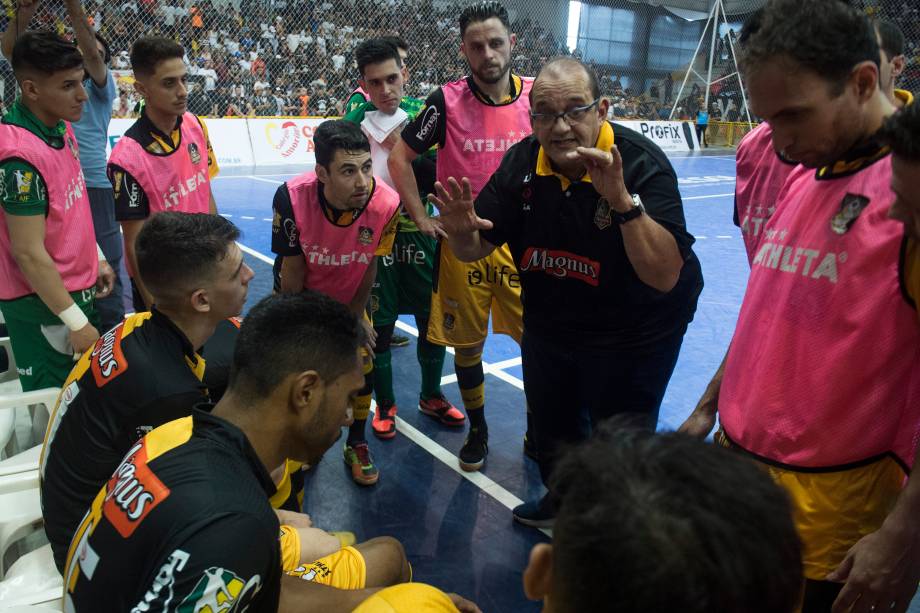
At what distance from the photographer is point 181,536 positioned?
1.29 metres

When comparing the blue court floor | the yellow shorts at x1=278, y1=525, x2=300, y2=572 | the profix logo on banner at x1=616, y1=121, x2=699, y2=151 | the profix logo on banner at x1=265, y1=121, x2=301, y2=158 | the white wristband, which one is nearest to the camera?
the yellow shorts at x1=278, y1=525, x2=300, y2=572

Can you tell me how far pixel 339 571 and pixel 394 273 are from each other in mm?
2303

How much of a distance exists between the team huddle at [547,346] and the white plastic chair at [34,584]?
9cm

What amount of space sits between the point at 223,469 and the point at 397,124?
3.45 m

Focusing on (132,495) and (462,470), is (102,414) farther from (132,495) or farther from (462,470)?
(462,470)

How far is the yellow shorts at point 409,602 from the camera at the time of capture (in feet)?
4.56

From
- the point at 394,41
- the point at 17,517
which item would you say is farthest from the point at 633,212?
the point at 394,41

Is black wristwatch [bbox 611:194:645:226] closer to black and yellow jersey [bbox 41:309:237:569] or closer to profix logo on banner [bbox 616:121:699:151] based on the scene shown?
black and yellow jersey [bbox 41:309:237:569]

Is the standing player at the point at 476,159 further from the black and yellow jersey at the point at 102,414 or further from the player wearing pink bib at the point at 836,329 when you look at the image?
the player wearing pink bib at the point at 836,329

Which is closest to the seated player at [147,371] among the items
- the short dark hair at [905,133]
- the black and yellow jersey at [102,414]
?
the black and yellow jersey at [102,414]

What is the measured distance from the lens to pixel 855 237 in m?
1.46

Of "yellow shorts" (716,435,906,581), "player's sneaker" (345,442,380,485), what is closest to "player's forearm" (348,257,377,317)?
"player's sneaker" (345,442,380,485)

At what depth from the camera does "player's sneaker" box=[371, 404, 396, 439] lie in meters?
3.93

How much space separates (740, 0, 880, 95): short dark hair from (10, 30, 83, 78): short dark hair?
3.05 metres
